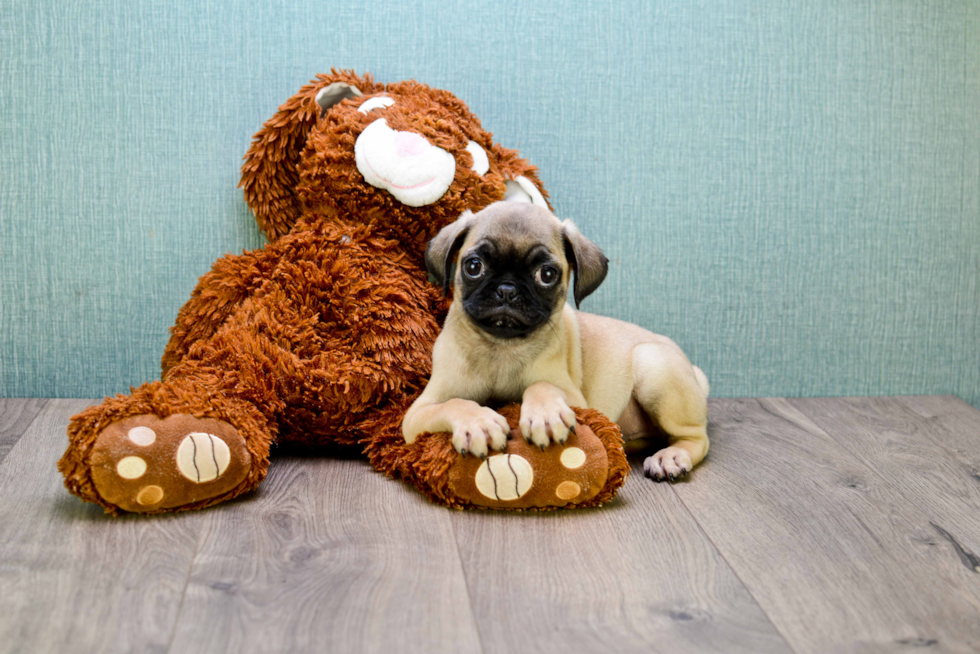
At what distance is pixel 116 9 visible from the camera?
293 centimetres

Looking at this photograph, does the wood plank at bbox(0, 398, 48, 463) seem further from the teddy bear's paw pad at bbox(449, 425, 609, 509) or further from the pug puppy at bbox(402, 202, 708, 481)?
the teddy bear's paw pad at bbox(449, 425, 609, 509)

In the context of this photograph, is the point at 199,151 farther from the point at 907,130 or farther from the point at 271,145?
the point at 907,130

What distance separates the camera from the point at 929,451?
2891 millimetres

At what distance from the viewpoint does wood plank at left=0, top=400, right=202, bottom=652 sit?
62.3 inches

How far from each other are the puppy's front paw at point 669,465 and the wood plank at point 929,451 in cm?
61

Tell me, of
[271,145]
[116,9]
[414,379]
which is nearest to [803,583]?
[414,379]

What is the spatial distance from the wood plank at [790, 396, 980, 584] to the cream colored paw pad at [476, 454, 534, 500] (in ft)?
3.30

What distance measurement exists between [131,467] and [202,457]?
0.16 metres

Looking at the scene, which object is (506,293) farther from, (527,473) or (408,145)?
(408,145)

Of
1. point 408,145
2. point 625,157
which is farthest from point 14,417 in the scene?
point 625,157

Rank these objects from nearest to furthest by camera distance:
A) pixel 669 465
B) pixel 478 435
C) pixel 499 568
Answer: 1. pixel 499 568
2. pixel 478 435
3. pixel 669 465

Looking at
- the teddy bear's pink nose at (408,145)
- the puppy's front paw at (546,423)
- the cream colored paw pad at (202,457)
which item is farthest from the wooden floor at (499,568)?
the teddy bear's pink nose at (408,145)

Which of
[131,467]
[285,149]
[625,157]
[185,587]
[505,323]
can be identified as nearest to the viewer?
[185,587]

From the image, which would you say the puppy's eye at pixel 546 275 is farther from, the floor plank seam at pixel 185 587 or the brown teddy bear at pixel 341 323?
the floor plank seam at pixel 185 587
